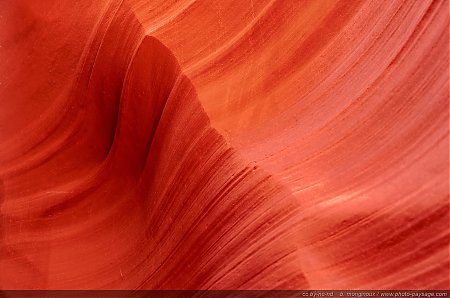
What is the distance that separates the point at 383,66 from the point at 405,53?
0.05m

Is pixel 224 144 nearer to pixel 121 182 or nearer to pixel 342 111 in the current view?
pixel 342 111

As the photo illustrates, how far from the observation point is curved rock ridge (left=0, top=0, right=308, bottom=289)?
3.27ft

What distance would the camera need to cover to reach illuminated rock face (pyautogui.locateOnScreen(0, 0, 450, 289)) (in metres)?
0.76

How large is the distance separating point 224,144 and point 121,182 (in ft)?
1.24

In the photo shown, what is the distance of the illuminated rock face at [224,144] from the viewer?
76cm

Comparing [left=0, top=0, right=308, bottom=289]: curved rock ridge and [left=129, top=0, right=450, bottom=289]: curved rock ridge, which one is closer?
[left=129, top=0, right=450, bottom=289]: curved rock ridge

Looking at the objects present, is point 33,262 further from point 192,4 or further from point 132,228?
point 192,4

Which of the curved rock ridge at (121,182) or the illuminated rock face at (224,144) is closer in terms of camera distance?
the illuminated rock face at (224,144)

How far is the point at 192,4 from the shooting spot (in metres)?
1.18

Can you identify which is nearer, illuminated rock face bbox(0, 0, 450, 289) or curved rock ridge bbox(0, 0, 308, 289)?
illuminated rock face bbox(0, 0, 450, 289)

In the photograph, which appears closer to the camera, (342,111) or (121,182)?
(342,111)

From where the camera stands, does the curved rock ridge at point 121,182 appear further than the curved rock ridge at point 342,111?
Yes

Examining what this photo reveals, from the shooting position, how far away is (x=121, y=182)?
124 cm

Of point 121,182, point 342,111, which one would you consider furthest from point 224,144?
point 121,182
